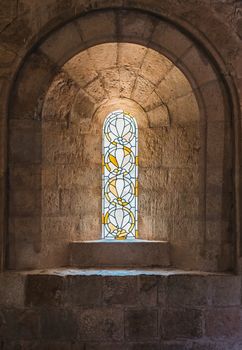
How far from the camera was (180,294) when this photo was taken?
457 cm

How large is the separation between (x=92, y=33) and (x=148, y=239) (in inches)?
81.1

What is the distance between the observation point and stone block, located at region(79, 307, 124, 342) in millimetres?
4590

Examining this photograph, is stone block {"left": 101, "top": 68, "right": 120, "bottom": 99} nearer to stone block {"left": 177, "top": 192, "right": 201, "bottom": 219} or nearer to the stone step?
stone block {"left": 177, "top": 192, "right": 201, "bottom": 219}

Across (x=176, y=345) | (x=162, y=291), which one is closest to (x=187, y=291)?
(x=162, y=291)

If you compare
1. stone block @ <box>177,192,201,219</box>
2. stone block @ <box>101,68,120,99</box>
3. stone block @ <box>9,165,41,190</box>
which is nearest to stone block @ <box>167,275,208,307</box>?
stone block @ <box>177,192,201,219</box>

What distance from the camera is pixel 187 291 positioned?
4.57 m

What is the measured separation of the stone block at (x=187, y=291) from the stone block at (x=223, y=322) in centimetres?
13

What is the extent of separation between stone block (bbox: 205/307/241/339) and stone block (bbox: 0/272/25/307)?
5.22ft

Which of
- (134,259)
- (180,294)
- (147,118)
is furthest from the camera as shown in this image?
(147,118)

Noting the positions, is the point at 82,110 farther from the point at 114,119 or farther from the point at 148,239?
the point at 148,239

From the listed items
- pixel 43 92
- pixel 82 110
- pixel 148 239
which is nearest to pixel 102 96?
pixel 82 110

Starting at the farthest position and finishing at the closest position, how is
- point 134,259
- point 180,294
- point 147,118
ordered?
point 147,118 < point 134,259 < point 180,294

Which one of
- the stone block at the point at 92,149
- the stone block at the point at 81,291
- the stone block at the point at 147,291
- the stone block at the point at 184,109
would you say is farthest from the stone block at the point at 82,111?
the stone block at the point at 147,291

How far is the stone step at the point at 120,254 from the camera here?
16.7ft
